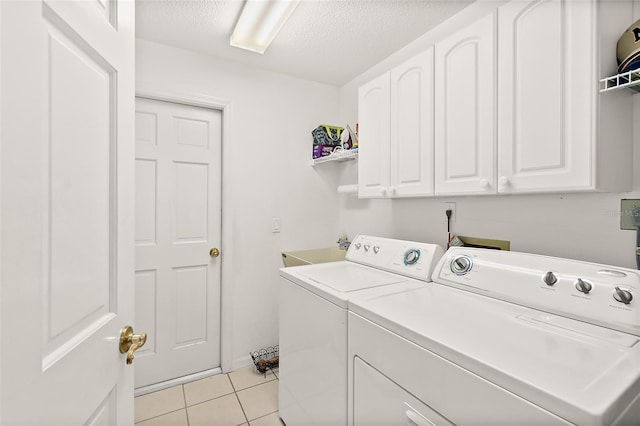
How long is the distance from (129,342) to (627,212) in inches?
70.5

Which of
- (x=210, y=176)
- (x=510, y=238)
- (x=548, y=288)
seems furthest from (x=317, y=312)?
(x=210, y=176)

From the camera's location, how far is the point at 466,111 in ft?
4.50

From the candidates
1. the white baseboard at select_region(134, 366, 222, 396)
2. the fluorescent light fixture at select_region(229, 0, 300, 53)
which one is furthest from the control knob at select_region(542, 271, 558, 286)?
the white baseboard at select_region(134, 366, 222, 396)

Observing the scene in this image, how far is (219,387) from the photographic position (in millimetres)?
2180

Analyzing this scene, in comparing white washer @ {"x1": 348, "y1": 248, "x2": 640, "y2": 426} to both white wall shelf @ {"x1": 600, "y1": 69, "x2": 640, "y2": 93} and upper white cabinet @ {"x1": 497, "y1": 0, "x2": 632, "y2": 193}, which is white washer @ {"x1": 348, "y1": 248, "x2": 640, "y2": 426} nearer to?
upper white cabinet @ {"x1": 497, "y1": 0, "x2": 632, "y2": 193}

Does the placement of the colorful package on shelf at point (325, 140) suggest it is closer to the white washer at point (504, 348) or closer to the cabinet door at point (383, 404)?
the white washer at point (504, 348)

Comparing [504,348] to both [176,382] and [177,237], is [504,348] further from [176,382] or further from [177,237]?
[176,382]

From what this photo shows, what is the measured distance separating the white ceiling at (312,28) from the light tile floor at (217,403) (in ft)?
8.12

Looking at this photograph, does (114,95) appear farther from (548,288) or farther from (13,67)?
(548,288)

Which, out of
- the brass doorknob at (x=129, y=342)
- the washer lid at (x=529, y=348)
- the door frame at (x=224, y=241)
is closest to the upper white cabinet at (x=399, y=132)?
the washer lid at (x=529, y=348)

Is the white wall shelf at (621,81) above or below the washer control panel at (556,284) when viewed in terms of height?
above

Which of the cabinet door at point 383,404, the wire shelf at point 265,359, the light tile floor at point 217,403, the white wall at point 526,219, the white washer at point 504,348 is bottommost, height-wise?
the light tile floor at point 217,403

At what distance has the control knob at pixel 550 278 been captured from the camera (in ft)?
3.58

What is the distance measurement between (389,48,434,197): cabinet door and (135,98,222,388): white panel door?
142 cm
